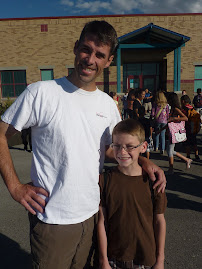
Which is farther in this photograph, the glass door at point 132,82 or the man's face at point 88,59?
the glass door at point 132,82

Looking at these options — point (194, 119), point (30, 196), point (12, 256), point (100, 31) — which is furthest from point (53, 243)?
point (194, 119)

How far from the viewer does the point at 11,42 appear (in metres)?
17.3

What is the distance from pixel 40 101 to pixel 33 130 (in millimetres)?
207

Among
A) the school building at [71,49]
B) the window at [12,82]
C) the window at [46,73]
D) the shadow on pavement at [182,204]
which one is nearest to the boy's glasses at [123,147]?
the shadow on pavement at [182,204]

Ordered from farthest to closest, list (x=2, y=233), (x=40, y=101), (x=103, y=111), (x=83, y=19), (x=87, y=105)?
1. (x=83, y=19)
2. (x=2, y=233)
3. (x=103, y=111)
4. (x=87, y=105)
5. (x=40, y=101)

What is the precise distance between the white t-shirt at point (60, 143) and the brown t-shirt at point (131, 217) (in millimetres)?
257

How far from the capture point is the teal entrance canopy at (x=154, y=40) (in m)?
14.9

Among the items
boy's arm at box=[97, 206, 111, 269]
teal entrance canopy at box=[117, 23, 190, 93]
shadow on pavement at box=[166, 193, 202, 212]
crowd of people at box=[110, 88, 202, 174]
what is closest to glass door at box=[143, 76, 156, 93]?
teal entrance canopy at box=[117, 23, 190, 93]

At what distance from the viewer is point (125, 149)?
1.66 metres

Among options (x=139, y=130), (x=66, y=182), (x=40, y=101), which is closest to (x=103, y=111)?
(x=139, y=130)

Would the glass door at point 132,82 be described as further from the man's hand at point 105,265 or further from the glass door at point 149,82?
the man's hand at point 105,265

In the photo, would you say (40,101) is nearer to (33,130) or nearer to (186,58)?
(33,130)

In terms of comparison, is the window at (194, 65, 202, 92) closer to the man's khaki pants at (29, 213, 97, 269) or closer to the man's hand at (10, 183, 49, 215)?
the man's khaki pants at (29, 213, 97, 269)

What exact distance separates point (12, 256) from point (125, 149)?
2.16 meters
